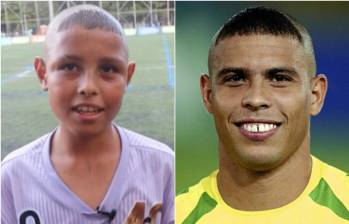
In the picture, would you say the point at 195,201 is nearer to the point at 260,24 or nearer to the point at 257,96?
the point at 257,96

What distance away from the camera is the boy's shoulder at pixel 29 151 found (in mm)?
1638

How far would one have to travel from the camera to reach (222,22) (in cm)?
162

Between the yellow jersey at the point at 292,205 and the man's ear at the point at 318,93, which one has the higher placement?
the man's ear at the point at 318,93

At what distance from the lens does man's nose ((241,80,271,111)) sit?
1554mm

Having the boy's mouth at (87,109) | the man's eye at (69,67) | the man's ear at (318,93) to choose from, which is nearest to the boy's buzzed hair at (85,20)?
the man's eye at (69,67)

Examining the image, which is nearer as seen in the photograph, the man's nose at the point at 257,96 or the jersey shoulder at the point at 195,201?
the man's nose at the point at 257,96

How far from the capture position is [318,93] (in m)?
1.63

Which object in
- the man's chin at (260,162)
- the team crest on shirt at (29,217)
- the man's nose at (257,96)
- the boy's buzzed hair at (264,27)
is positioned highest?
the boy's buzzed hair at (264,27)

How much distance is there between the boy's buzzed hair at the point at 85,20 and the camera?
1.56m

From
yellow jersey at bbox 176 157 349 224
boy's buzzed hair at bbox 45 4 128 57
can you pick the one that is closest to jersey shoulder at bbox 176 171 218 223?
yellow jersey at bbox 176 157 349 224

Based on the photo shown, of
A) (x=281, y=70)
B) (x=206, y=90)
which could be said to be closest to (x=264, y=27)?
(x=281, y=70)

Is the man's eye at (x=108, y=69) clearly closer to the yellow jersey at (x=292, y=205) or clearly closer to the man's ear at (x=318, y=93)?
the yellow jersey at (x=292, y=205)

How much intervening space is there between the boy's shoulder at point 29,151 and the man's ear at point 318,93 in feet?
3.17

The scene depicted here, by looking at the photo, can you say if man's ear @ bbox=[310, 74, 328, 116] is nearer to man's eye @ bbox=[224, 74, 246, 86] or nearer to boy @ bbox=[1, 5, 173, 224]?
man's eye @ bbox=[224, 74, 246, 86]
